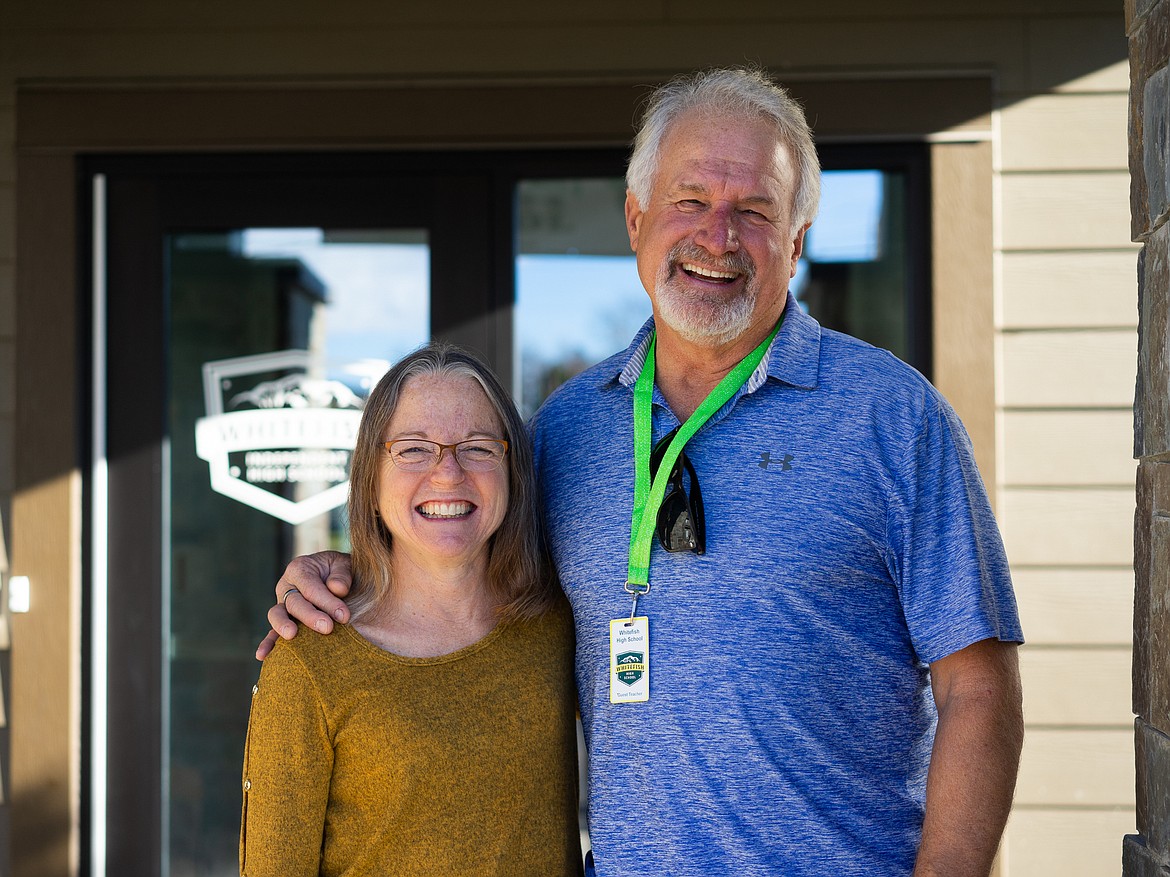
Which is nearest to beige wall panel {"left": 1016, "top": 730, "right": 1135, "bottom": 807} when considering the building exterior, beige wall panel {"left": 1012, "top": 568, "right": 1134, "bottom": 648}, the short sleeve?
the building exterior

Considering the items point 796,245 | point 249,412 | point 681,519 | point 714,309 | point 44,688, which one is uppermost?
point 796,245

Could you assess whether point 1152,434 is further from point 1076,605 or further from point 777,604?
point 1076,605

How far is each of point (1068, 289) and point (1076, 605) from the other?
0.88 meters

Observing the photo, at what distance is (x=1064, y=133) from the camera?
126 inches

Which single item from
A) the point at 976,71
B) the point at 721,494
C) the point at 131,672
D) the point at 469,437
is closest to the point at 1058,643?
the point at 976,71

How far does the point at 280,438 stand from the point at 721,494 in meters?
2.03

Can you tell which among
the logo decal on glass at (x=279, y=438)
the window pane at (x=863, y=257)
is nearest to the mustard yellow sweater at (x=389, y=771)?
the logo decal on glass at (x=279, y=438)

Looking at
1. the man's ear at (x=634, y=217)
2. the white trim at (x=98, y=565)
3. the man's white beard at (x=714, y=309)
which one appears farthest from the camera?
the white trim at (x=98, y=565)

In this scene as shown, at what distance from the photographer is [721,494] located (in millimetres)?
1731

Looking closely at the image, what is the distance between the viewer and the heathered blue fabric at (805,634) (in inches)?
64.6

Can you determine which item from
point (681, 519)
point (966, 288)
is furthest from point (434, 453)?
point (966, 288)

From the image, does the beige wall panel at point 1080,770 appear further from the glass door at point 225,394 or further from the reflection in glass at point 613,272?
the glass door at point 225,394

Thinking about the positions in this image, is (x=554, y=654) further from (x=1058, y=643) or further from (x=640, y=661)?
(x=1058, y=643)

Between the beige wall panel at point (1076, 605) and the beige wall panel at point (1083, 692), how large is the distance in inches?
1.9
